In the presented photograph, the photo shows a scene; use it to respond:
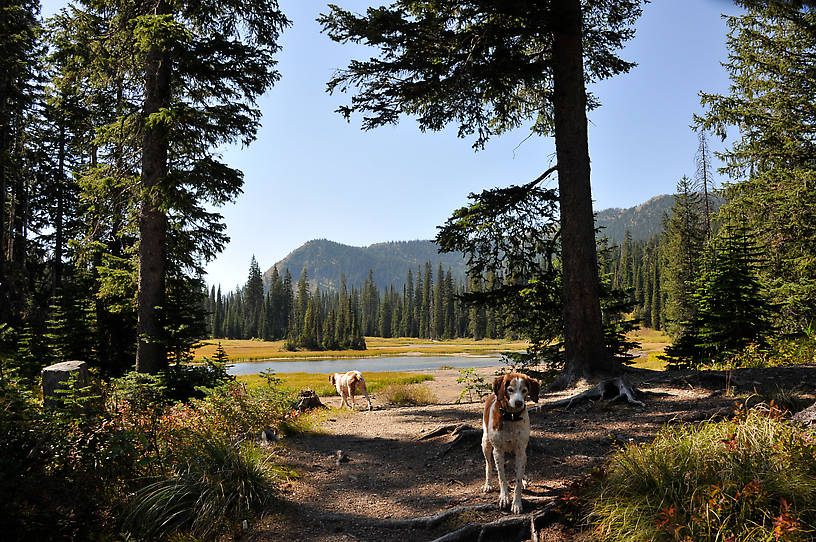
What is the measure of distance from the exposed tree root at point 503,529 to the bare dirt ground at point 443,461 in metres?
0.05

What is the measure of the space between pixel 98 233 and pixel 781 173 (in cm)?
2130

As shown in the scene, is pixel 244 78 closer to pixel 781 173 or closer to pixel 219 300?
pixel 781 173

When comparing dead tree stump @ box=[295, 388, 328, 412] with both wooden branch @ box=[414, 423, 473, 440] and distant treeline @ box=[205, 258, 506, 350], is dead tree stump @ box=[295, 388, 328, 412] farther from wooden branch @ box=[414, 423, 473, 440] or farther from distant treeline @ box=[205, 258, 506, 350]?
distant treeline @ box=[205, 258, 506, 350]

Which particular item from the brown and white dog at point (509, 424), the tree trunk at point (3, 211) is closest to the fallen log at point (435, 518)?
the brown and white dog at point (509, 424)

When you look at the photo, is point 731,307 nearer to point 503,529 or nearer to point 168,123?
point 503,529

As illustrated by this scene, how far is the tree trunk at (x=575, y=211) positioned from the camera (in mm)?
8703

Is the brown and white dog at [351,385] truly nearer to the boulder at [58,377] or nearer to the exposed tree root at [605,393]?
the exposed tree root at [605,393]

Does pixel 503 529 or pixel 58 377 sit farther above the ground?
pixel 58 377

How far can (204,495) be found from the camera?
4.29 metres

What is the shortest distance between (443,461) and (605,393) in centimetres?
336

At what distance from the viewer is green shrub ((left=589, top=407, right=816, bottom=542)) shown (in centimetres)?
282

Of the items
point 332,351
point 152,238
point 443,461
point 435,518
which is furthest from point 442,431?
point 332,351

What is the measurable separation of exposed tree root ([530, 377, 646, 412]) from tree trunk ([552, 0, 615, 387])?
111 cm

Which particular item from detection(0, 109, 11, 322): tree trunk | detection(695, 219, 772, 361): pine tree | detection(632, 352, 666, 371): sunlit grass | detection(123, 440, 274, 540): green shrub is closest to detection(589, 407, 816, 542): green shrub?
detection(123, 440, 274, 540): green shrub
